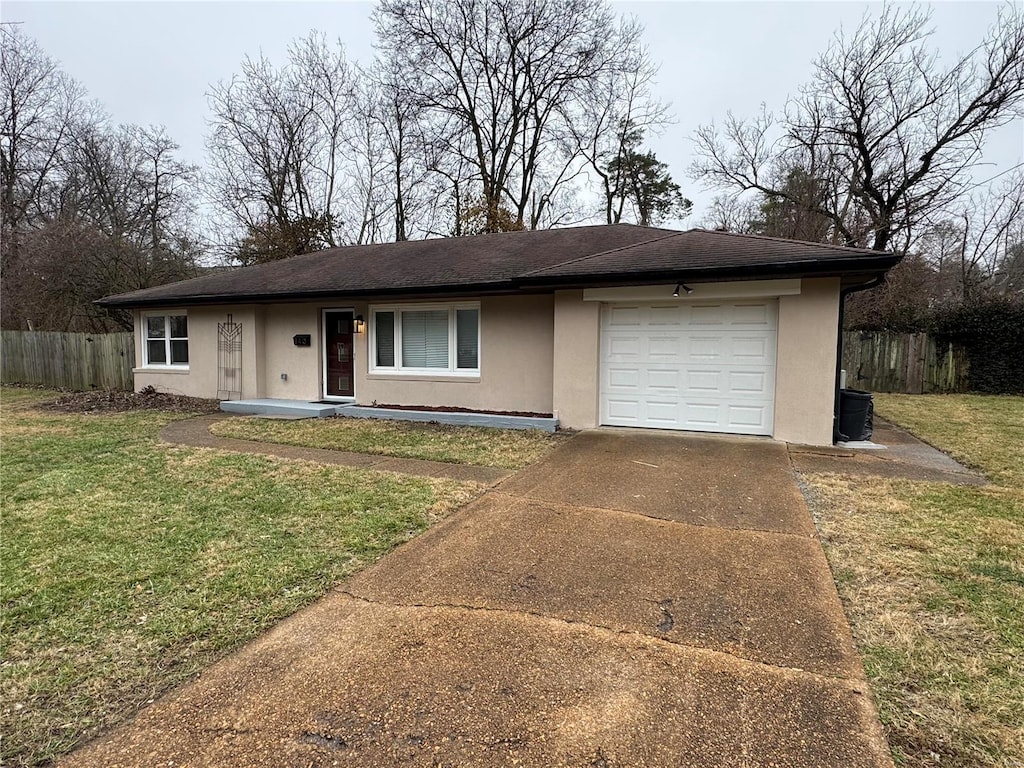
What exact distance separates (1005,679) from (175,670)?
3.73m

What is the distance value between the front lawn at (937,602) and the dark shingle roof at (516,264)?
3.05 metres

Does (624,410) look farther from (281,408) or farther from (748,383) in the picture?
(281,408)

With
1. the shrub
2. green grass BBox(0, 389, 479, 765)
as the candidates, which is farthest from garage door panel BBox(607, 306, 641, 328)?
the shrub

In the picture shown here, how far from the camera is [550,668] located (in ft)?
7.89

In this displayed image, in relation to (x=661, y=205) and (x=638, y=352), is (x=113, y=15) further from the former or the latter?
(x=661, y=205)

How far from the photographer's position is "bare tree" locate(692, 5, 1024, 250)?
16609 millimetres

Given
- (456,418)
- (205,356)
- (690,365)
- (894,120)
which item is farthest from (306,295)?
(894,120)

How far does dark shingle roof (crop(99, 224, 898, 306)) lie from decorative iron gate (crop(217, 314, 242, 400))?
0.81 meters

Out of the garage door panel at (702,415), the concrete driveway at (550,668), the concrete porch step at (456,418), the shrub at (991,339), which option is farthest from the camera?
the shrub at (991,339)

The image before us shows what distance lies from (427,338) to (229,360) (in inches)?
202

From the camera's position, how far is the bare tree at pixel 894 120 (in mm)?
16609

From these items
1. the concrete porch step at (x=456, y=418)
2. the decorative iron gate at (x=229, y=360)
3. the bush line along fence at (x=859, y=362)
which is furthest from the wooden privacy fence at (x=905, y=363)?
the decorative iron gate at (x=229, y=360)

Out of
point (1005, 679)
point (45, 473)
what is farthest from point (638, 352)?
point (45, 473)

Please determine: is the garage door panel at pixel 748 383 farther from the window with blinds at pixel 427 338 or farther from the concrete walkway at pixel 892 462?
the window with blinds at pixel 427 338
